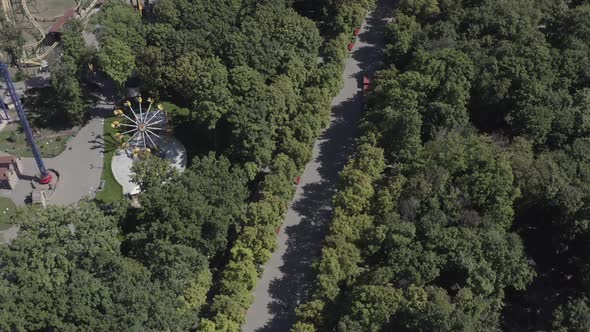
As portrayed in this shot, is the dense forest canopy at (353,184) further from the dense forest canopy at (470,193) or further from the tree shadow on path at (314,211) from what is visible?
the tree shadow on path at (314,211)

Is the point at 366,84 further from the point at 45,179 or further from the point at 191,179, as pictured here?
the point at 45,179

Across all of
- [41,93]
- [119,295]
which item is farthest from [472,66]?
[41,93]

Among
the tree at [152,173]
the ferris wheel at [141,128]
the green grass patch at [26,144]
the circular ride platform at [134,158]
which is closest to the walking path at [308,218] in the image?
the tree at [152,173]

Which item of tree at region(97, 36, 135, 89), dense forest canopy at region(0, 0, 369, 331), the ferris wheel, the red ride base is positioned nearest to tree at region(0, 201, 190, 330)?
dense forest canopy at region(0, 0, 369, 331)

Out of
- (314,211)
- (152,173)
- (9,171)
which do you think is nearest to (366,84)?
(314,211)

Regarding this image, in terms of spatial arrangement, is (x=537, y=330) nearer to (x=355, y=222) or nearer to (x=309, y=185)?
(x=355, y=222)

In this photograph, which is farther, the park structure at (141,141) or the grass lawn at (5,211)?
the park structure at (141,141)

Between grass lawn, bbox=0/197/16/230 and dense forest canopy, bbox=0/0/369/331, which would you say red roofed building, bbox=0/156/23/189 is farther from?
dense forest canopy, bbox=0/0/369/331
